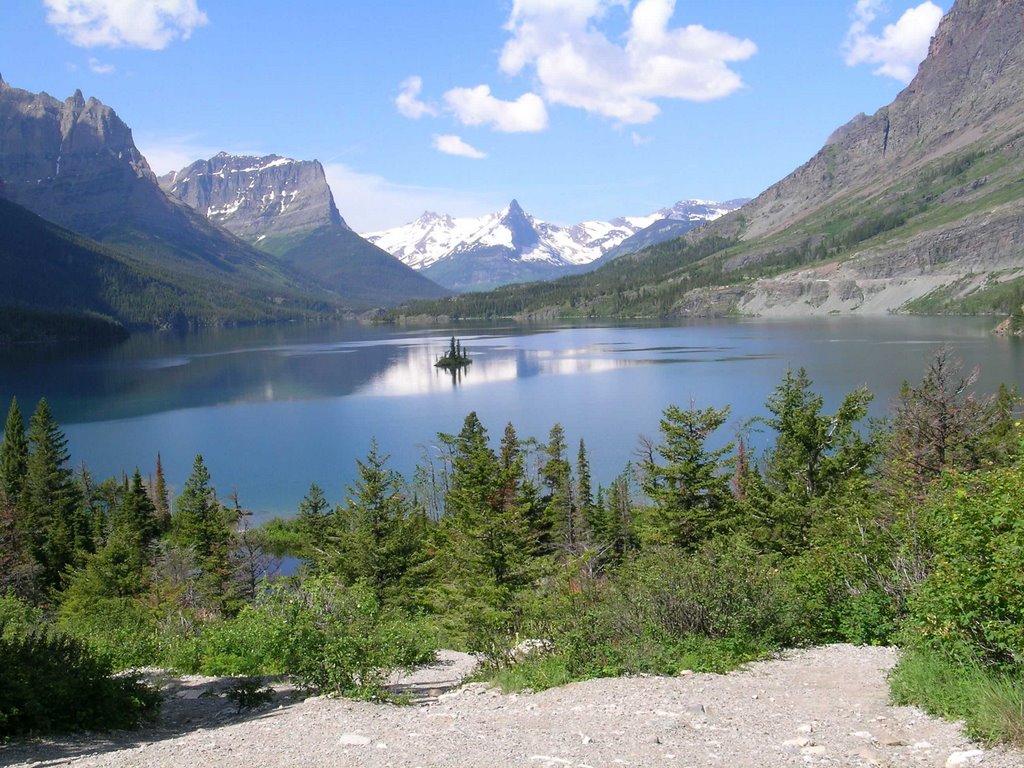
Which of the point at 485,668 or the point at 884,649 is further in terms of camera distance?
the point at 485,668

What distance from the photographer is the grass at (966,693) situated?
880 centimetres

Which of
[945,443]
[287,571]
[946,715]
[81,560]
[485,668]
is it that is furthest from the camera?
[287,571]

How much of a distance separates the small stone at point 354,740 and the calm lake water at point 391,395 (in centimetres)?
5540

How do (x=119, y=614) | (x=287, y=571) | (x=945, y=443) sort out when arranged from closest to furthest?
(x=945, y=443) → (x=119, y=614) → (x=287, y=571)

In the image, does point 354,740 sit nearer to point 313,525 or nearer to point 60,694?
point 60,694

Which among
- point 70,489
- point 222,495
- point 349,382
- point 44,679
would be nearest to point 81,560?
point 70,489

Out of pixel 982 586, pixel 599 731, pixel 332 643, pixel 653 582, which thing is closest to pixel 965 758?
pixel 982 586

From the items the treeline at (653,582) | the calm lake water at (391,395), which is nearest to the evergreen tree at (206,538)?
the treeline at (653,582)

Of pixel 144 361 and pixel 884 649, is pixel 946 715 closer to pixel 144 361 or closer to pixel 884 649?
pixel 884 649

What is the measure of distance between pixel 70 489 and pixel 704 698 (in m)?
58.1

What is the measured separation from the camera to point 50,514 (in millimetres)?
52875

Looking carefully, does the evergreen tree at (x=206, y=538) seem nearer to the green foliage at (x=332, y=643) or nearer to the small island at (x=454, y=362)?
the green foliage at (x=332, y=643)

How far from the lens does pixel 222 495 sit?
6762cm

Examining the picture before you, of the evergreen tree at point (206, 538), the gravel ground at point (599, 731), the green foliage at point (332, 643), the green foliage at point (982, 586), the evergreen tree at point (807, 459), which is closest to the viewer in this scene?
the gravel ground at point (599, 731)
